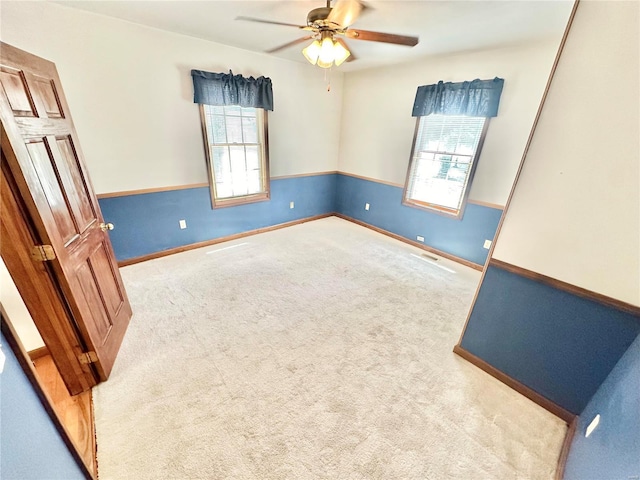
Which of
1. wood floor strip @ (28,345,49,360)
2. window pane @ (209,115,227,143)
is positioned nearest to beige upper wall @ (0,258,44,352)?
wood floor strip @ (28,345,49,360)

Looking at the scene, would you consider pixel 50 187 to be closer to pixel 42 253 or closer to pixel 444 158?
pixel 42 253

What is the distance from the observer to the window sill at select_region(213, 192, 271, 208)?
368 cm

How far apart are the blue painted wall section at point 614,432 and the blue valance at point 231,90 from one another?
12.5 feet

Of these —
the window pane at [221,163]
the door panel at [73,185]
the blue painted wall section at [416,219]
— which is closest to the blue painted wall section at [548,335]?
the blue painted wall section at [416,219]

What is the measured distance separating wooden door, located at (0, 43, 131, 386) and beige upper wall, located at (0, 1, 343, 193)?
40.9 inches

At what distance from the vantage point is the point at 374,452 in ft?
4.60

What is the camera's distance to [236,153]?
3.65 m

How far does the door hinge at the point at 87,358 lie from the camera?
5.26 feet

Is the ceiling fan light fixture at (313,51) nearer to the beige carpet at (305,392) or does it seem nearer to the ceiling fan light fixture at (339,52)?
the ceiling fan light fixture at (339,52)

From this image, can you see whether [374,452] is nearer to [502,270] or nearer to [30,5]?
[502,270]

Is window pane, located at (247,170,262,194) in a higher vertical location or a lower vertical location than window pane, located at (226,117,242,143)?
lower

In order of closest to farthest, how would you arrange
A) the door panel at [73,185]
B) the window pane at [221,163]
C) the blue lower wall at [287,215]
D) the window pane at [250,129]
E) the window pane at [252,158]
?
the door panel at [73,185], the blue lower wall at [287,215], the window pane at [221,163], the window pane at [250,129], the window pane at [252,158]

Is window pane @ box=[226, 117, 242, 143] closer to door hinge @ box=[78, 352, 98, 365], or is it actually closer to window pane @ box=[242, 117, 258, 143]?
window pane @ box=[242, 117, 258, 143]

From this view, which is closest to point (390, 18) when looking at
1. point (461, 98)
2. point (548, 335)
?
point (461, 98)
